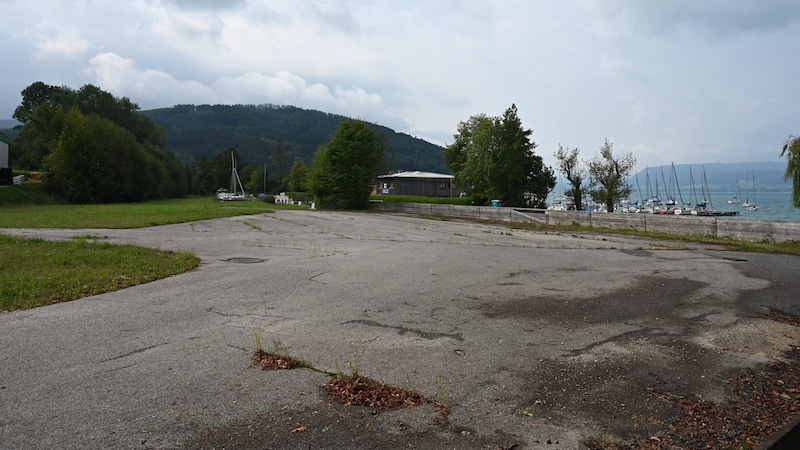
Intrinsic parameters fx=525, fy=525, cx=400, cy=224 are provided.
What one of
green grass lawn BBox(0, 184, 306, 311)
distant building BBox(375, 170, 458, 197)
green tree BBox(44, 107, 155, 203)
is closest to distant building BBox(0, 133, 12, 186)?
green tree BBox(44, 107, 155, 203)

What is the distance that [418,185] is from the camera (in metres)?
79.9

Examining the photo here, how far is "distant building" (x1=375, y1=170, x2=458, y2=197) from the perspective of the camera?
79.6 meters

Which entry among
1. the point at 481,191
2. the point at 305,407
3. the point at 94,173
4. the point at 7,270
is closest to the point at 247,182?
the point at 94,173

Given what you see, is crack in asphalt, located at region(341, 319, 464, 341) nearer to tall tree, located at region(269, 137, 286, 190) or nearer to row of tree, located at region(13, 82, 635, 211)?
row of tree, located at region(13, 82, 635, 211)

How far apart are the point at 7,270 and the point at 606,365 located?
37.5 ft

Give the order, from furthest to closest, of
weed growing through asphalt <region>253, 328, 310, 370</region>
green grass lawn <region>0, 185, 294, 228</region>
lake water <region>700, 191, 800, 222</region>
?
lake water <region>700, 191, 800, 222</region> < green grass lawn <region>0, 185, 294, 228</region> < weed growing through asphalt <region>253, 328, 310, 370</region>

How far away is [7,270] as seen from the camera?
35.1 feet

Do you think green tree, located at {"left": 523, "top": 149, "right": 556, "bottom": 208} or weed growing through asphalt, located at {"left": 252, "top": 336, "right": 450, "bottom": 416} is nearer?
weed growing through asphalt, located at {"left": 252, "top": 336, "right": 450, "bottom": 416}

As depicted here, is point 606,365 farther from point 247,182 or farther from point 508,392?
point 247,182

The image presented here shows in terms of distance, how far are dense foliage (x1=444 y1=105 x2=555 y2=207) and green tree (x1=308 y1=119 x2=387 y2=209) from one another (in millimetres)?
10788

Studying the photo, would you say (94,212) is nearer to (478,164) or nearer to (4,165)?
(478,164)

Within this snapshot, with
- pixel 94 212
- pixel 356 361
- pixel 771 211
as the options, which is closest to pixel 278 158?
pixel 94 212

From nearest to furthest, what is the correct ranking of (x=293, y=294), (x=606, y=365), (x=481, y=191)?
(x=606, y=365) < (x=293, y=294) < (x=481, y=191)

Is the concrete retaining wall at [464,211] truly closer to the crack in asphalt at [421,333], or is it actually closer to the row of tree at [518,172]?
the row of tree at [518,172]
